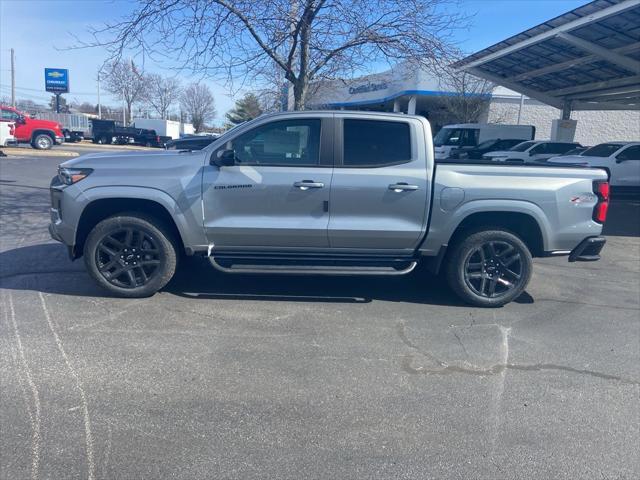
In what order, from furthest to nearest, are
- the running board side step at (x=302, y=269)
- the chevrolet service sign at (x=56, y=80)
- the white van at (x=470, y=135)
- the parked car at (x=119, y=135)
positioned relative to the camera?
the chevrolet service sign at (x=56, y=80)
the parked car at (x=119, y=135)
the white van at (x=470, y=135)
the running board side step at (x=302, y=269)

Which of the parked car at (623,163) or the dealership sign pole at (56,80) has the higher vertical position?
the dealership sign pole at (56,80)

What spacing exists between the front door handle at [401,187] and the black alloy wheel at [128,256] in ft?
8.15

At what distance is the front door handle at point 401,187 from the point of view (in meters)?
5.21

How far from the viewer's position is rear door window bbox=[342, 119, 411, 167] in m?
5.32

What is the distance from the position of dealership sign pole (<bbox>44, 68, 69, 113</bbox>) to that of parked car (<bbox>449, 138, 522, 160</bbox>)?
177 ft

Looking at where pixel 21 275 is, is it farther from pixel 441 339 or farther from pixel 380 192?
pixel 441 339

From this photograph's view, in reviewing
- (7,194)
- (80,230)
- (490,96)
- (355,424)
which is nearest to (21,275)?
(80,230)

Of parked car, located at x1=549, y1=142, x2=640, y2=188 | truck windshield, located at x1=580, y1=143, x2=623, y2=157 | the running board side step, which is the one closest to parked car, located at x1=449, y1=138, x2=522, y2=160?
truck windshield, located at x1=580, y1=143, x2=623, y2=157

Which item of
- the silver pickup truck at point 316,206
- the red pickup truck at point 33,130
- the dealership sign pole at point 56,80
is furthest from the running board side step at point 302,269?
the dealership sign pole at point 56,80

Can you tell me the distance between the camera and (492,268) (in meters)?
5.55

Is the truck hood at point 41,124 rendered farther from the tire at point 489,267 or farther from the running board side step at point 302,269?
the tire at point 489,267

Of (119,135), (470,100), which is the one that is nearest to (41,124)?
(119,135)

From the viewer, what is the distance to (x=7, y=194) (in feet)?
38.2

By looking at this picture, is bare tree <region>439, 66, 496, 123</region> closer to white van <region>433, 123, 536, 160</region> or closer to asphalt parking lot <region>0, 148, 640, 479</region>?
white van <region>433, 123, 536, 160</region>
